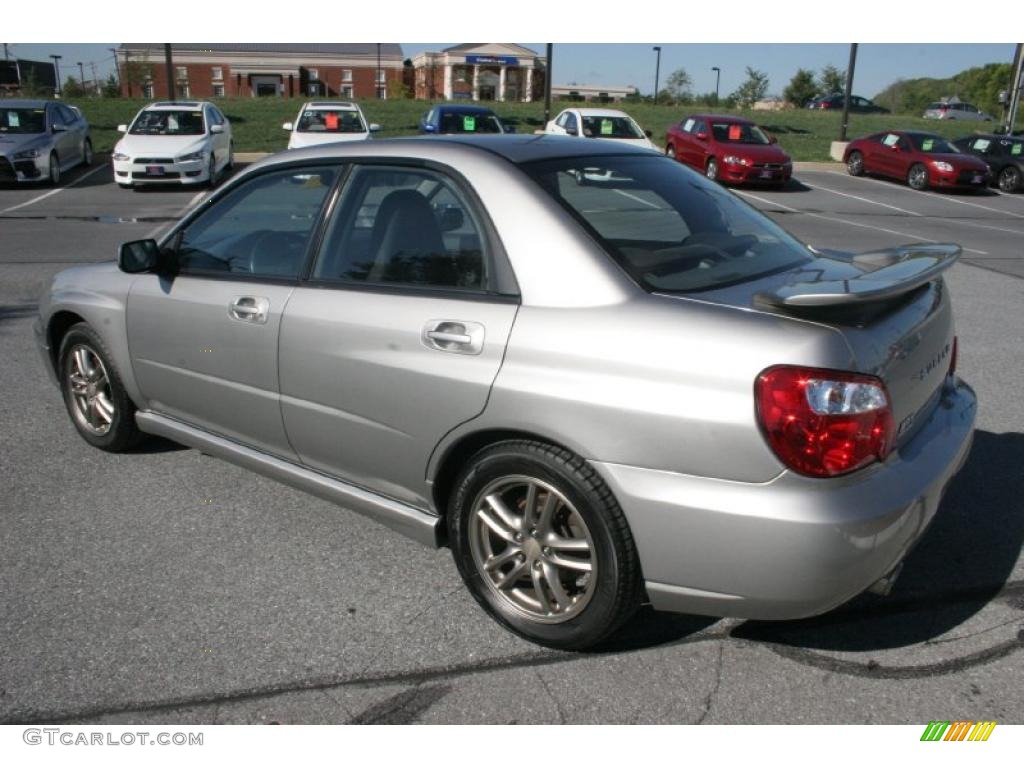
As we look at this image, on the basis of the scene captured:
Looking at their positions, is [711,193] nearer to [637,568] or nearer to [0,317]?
[637,568]

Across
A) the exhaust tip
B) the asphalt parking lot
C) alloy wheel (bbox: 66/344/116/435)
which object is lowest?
the asphalt parking lot

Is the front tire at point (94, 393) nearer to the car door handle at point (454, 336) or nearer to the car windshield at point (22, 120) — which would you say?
the car door handle at point (454, 336)

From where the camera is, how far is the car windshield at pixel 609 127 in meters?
19.9

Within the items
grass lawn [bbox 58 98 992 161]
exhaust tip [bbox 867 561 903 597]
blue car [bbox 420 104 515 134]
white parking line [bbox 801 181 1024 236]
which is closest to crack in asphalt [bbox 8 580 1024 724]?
exhaust tip [bbox 867 561 903 597]

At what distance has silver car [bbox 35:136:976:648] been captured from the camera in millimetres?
2529

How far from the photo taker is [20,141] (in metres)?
17.9

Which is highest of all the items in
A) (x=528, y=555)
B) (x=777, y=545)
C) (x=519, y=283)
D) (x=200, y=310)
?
(x=519, y=283)

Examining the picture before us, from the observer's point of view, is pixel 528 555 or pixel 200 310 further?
pixel 200 310

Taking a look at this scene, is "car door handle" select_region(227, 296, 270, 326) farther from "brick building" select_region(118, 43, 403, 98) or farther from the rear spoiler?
"brick building" select_region(118, 43, 403, 98)

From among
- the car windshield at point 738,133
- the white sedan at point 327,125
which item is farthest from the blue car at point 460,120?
the car windshield at point 738,133

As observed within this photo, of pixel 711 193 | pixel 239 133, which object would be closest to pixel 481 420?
pixel 711 193

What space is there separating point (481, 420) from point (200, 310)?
1620 mm

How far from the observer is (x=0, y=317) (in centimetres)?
767
